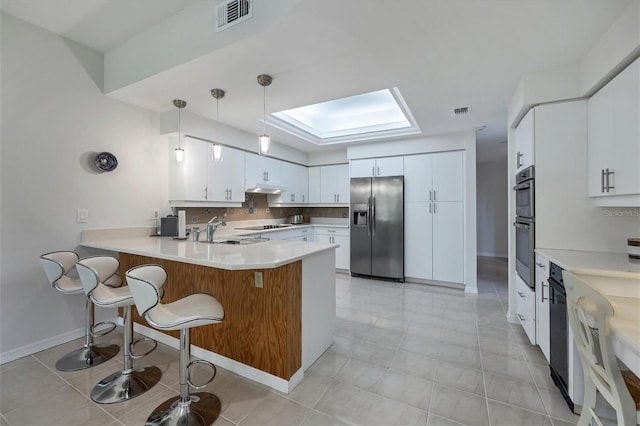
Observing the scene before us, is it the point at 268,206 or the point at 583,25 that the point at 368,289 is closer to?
the point at 268,206

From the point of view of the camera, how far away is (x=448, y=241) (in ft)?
14.0

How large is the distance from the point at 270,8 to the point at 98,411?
108 inches

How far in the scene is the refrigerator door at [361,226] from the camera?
482 centimetres

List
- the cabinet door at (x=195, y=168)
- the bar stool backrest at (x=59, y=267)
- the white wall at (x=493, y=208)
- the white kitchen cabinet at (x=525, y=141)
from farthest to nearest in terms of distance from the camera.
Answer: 1. the white wall at (x=493, y=208)
2. the cabinet door at (x=195, y=168)
3. the white kitchen cabinet at (x=525, y=141)
4. the bar stool backrest at (x=59, y=267)

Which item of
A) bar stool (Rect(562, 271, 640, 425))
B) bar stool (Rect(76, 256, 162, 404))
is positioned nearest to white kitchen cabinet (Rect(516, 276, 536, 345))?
bar stool (Rect(562, 271, 640, 425))

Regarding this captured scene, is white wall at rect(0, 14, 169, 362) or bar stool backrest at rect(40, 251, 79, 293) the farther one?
white wall at rect(0, 14, 169, 362)

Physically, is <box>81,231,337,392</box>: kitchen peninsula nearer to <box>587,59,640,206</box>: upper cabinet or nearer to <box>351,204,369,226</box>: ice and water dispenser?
<box>587,59,640,206</box>: upper cabinet

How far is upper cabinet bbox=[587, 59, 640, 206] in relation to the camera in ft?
5.32

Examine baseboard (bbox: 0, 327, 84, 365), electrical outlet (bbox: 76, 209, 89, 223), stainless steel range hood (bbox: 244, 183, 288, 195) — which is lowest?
baseboard (bbox: 0, 327, 84, 365)

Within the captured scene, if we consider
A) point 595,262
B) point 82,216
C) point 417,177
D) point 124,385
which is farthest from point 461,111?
point 82,216

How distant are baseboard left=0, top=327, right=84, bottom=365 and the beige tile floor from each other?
0.06m

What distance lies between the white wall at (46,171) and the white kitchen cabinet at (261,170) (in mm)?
1612

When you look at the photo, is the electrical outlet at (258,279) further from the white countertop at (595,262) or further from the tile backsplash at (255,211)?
the tile backsplash at (255,211)

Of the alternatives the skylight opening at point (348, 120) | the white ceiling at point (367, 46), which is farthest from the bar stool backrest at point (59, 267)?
the skylight opening at point (348, 120)
